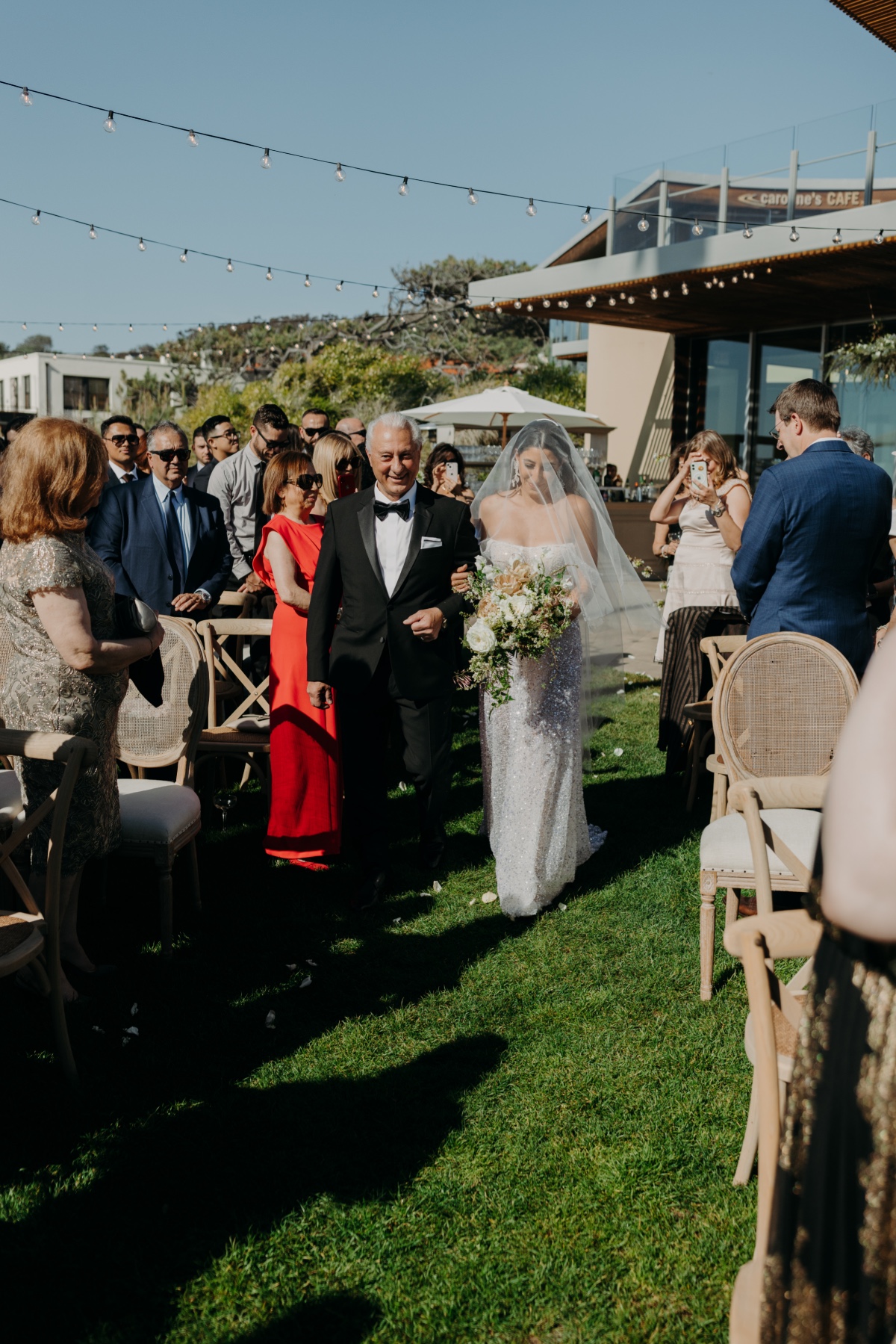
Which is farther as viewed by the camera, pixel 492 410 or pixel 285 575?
pixel 492 410

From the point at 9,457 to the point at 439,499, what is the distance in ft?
6.95

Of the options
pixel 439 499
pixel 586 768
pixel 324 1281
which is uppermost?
pixel 439 499

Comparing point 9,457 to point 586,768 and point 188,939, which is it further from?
point 586,768

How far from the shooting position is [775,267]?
14.0 m

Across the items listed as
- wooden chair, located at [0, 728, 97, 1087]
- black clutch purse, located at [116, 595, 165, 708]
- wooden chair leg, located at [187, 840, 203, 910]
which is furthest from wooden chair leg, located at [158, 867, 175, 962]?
wooden chair, located at [0, 728, 97, 1087]

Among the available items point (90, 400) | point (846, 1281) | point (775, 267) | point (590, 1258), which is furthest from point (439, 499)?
point (90, 400)

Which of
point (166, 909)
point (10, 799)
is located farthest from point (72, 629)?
point (166, 909)

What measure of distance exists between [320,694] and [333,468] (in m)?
1.30

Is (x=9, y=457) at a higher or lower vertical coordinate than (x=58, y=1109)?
higher

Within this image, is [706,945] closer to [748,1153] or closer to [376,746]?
[748,1153]

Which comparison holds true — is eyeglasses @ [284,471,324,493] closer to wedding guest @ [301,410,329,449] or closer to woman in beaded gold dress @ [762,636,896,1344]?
wedding guest @ [301,410,329,449]

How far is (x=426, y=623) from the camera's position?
4.80m

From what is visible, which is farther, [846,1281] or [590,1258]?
[590,1258]

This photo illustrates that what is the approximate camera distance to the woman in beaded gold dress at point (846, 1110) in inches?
45.6
